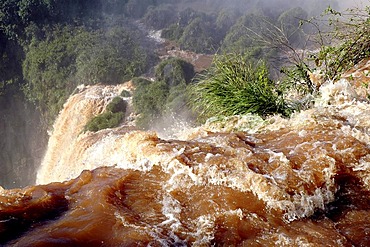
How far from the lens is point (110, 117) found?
17.7m

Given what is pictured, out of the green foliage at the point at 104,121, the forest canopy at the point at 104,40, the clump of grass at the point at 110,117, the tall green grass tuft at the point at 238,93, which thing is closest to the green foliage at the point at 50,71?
the forest canopy at the point at 104,40

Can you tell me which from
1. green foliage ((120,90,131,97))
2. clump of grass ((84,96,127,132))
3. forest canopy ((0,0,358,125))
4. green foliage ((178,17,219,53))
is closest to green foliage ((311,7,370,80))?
clump of grass ((84,96,127,132))

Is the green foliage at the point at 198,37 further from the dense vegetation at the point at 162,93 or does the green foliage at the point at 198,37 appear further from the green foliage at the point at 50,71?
the green foliage at the point at 50,71

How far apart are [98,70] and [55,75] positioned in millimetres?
4305

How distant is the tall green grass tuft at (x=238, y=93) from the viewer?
18.4ft

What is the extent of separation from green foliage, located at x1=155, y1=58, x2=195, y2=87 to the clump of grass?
2.52 meters

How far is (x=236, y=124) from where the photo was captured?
551 centimetres

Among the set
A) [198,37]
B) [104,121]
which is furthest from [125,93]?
[198,37]

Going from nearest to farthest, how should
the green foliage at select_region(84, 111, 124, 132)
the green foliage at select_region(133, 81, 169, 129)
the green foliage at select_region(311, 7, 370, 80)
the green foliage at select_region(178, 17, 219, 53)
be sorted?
the green foliage at select_region(311, 7, 370, 80) → the green foliage at select_region(84, 111, 124, 132) → the green foliage at select_region(133, 81, 169, 129) → the green foliage at select_region(178, 17, 219, 53)

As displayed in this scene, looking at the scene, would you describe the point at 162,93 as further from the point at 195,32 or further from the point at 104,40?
the point at 195,32

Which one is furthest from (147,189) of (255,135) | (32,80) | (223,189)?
(32,80)

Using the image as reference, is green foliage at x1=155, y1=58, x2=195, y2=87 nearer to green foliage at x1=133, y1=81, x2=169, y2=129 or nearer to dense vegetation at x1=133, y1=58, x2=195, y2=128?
dense vegetation at x1=133, y1=58, x2=195, y2=128

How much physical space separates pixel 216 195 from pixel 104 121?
14.1 m

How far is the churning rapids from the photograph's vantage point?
2.97 metres
